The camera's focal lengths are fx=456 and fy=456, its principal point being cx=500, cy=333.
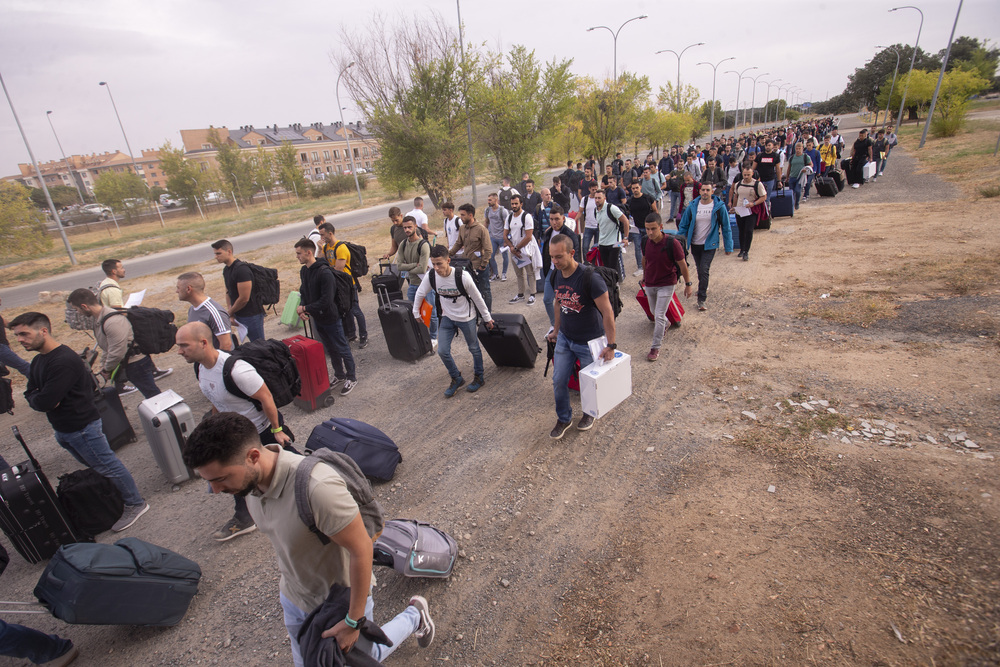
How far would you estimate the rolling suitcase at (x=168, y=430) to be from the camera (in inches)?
182

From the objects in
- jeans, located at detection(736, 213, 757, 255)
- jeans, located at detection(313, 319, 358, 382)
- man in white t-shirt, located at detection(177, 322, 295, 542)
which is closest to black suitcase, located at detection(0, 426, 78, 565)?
man in white t-shirt, located at detection(177, 322, 295, 542)

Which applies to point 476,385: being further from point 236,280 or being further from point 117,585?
point 117,585

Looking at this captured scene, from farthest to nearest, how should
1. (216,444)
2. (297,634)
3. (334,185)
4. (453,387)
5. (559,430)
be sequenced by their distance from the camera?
(334,185) → (453,387) → (559,430) → (297,634) → (216,444)

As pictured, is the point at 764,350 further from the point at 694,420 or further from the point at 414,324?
the point at 414,324

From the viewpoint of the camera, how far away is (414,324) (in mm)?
7137

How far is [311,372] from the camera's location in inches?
227

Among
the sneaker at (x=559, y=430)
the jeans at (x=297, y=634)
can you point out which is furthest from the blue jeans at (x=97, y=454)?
the sneaker at (x=559, y=430)

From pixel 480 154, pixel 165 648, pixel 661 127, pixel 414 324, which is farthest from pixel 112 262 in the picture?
pixel 661 127

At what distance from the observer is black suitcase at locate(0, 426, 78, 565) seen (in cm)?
375

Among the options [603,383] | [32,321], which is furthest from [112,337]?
[603,383]

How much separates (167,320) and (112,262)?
136cm

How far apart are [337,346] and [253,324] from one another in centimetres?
125

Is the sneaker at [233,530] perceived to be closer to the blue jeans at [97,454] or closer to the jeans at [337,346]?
the blue jeans at [97,454]

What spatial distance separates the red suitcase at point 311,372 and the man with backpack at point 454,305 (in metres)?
1.38
